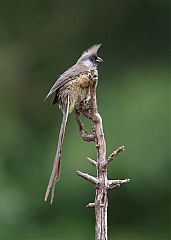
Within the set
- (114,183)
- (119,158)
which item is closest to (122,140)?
(119,158)

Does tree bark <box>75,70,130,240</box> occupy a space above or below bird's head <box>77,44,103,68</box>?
below

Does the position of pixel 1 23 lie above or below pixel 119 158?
above

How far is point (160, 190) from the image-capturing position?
17.3 ft

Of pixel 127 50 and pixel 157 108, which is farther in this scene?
pixel 127 50

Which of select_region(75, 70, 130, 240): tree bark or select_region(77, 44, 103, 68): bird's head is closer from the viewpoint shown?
select_region(75, 70, 130, 240): tree bark

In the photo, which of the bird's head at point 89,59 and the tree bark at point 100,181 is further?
the bird's head at point 89,59

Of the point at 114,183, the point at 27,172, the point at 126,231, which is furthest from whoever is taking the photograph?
the point at 27,172

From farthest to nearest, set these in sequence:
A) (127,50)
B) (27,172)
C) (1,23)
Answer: (1,23), (127,50), (27,172)

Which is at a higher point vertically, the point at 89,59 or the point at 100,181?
the point at 89,59

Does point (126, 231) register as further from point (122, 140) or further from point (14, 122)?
point (14, 122)

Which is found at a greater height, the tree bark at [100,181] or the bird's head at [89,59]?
the bird's head at [89,59]

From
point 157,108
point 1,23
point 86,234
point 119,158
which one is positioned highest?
point 1,23

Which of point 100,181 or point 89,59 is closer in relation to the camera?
point 100,181

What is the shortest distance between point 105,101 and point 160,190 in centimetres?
82
